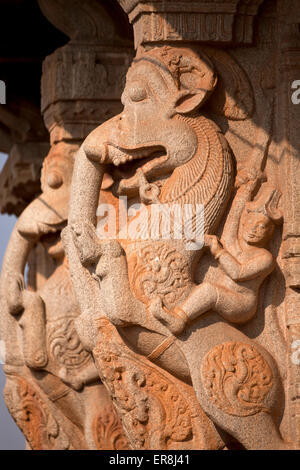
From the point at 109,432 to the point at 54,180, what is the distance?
1.88m

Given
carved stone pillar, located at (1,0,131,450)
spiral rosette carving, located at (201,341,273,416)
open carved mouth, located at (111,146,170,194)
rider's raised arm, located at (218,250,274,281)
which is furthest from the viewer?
carved stone pillar, located at (1,0,131,450)

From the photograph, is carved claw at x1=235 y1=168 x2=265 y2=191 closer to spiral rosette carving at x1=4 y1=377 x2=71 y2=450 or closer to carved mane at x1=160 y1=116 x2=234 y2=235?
carved mane at x1=160 y1=116 x2=234 y2=235

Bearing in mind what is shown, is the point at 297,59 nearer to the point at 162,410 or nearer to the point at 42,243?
the point at 162,410

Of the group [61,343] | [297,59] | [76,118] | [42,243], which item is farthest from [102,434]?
[297,59]

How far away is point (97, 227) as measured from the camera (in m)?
9.40

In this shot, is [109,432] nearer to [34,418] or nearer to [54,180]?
[34,418]

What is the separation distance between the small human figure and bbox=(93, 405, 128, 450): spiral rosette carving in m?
1.92

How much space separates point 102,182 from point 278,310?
140 centimetres

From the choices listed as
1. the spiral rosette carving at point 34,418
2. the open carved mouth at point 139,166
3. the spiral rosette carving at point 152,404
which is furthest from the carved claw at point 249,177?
the spiral rosette carving at point 34,418

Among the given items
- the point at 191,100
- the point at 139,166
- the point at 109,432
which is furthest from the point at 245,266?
the point at 109,432

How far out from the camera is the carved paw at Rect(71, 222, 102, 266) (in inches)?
352

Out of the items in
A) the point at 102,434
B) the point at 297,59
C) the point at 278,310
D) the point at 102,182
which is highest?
the point at 297,59

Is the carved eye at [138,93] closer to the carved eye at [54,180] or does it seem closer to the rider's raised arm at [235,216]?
the rider's raised arm at [235,216]

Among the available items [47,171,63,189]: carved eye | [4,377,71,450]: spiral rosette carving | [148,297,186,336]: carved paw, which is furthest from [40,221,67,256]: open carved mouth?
[148,297,186,336]: carved paw
